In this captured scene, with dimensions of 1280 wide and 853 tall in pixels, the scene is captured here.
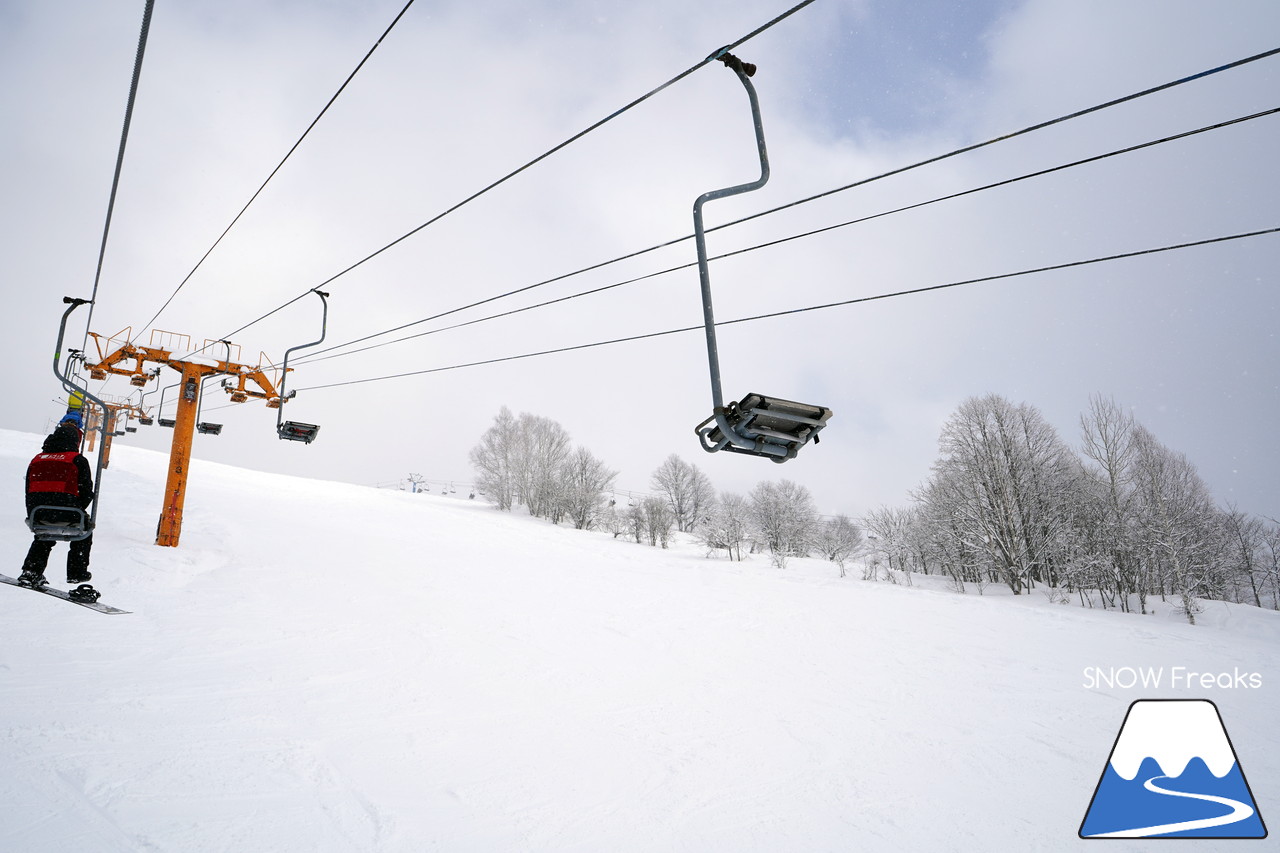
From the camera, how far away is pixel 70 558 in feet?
21.7

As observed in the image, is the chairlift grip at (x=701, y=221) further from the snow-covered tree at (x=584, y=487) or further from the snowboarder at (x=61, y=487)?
the snow-covered tree at (x=584, y=487)

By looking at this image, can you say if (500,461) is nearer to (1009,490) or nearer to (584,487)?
(584,487)

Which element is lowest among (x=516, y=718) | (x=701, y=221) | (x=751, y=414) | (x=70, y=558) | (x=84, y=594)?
(x=516, y=718)

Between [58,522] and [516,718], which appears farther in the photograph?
[58,522]

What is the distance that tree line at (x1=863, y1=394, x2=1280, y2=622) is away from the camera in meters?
24.5

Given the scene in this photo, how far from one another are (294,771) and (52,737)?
185 centimetres

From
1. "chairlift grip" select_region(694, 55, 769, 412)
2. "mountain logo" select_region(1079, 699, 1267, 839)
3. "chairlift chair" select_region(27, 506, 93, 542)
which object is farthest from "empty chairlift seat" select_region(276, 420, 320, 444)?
"mountain logo" select_region(1079, 699, 1267, 839)

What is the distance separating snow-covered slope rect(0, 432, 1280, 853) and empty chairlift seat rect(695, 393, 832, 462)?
10.0ft

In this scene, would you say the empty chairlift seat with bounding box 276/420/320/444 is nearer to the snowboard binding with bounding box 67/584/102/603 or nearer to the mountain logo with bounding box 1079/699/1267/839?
the snowboard binding with bounding box 67/584/102/603

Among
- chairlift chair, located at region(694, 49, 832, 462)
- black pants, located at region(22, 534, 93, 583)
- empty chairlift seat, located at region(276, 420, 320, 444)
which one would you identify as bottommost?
black pants, located at region(22, 534, 93, 583)

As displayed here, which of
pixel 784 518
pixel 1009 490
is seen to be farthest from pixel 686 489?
pixel 1009 490

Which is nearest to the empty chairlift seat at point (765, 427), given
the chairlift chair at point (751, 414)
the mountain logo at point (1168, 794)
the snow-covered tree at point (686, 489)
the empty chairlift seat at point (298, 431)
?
the chairlift chair at point (751, 414)

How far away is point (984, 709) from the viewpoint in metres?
7.62

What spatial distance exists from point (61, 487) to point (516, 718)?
234 inches
